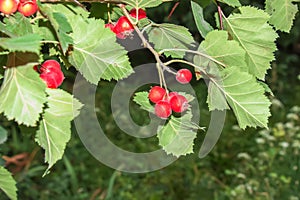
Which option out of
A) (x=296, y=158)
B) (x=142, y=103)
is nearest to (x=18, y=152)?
(x=296, y=158)

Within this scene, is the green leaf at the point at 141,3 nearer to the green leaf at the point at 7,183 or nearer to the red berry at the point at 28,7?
the red berry at the point at 28,7

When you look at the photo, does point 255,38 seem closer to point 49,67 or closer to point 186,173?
point 49,67

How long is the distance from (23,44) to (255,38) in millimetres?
381

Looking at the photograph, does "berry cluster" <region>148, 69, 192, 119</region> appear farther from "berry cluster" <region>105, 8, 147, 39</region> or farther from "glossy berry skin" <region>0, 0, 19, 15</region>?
"glossy berry skin" <region>0, 0, 19, 15</region>

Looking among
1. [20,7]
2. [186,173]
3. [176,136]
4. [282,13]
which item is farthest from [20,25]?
[186,173]

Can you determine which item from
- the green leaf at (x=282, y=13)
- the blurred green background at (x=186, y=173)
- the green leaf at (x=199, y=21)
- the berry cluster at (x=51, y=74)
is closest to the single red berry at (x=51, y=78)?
the berry cluster at (x=51, y=74)

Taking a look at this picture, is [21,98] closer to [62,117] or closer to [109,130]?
[62,117]

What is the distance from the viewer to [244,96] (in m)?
0.71

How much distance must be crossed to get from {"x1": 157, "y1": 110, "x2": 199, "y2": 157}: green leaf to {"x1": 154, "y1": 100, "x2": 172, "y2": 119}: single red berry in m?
0.04

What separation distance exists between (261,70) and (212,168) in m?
2.44

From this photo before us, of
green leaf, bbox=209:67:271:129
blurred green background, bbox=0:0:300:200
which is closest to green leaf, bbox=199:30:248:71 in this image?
green leaf, bbox=209:67:271:129

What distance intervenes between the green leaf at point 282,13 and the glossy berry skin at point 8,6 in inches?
15.5

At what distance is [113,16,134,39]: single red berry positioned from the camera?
744 millimetres

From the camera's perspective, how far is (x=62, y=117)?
0.65 metres
